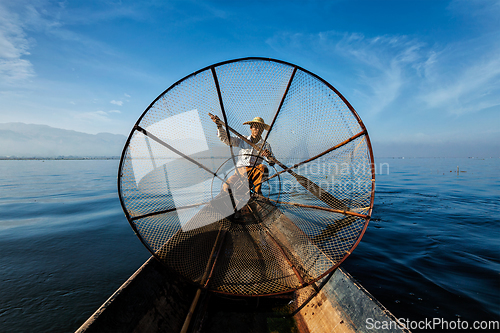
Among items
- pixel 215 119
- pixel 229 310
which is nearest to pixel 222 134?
pixel 215 119

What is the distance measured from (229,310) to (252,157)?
8.29 ft

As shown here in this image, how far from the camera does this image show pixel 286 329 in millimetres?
2492

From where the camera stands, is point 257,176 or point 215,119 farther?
point 257,176

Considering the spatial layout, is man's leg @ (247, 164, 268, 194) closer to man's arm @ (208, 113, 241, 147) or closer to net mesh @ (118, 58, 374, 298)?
net mesh @ (118, 58, 374, 298)

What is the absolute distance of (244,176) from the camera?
418cm

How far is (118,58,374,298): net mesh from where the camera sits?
8.86 feet

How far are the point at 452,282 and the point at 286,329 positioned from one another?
10.6ft

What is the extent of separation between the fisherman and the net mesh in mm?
40

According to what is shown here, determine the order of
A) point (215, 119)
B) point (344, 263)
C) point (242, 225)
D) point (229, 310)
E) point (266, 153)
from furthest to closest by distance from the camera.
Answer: point (344, 263)
point (242, 225)
point (266, 153)
point (215, 119)
point (229, 310)

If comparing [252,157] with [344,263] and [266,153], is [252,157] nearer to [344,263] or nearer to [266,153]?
[266,153]

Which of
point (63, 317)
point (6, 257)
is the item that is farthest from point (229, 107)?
point (6, 257)

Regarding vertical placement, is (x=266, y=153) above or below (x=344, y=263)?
above

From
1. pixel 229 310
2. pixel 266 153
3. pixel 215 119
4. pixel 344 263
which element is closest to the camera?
pixel 229 310

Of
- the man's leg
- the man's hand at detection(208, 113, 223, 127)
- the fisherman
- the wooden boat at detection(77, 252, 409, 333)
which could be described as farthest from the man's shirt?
the wooden boat at detection(77, 252, 409, 333)
